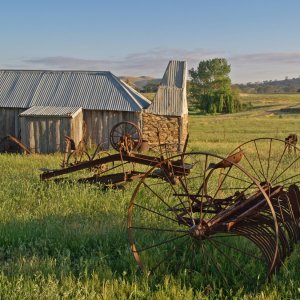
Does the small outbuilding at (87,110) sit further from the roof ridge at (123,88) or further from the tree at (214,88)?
the tree at (214,88)

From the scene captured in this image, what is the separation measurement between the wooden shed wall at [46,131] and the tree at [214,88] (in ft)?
171

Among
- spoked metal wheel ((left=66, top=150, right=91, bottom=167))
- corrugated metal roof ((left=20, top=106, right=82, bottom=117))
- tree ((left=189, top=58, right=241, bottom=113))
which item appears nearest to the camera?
spoked metal wheel ((left=66, top=150, right=91, bottom=167))

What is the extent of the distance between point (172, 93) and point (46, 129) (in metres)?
6.04

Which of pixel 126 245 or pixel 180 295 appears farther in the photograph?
pixel 126 245

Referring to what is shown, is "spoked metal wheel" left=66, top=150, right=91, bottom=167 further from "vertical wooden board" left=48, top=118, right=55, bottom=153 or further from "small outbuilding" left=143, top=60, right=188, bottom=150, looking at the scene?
"small outbuilding" left=143, top=60, right=188, bottom=150

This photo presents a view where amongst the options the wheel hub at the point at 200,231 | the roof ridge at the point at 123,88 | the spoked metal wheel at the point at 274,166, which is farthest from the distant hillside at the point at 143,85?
the wheel hub at the point at 200,231

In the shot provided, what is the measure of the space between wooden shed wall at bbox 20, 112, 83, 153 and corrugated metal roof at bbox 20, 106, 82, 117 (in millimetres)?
174

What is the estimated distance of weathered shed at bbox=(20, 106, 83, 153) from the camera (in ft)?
Result: 58.3

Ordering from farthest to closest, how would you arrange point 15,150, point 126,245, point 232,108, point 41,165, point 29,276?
point 232,108 < point 15,150 < point 41,165 < point 126,245 < point 29,276

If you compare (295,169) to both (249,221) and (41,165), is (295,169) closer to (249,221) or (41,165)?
→ (41,165)

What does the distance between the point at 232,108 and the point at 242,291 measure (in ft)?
226

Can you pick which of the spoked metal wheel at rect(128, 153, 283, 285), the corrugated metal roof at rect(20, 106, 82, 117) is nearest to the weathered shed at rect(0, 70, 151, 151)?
the corrugated metal roof at rect(20, 106, 82, 117)

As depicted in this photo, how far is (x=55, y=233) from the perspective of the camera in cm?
549

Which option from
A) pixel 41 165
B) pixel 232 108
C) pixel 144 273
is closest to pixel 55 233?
pixel 144 273
